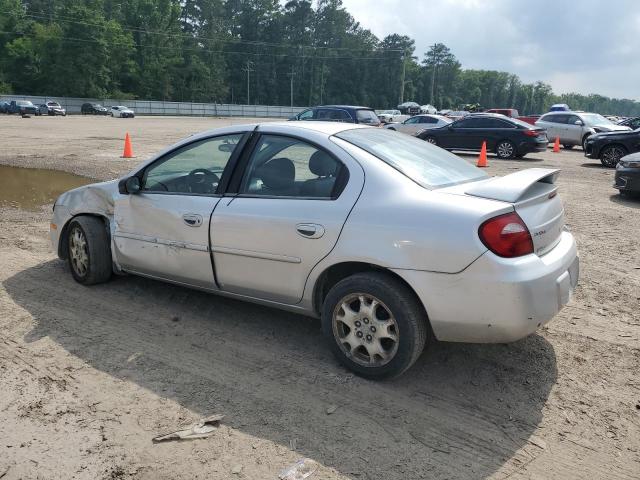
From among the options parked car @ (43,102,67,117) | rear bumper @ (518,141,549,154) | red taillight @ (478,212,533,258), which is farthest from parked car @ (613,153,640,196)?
parked car @ (43,102,67,117)

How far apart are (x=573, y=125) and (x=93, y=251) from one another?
899 inches

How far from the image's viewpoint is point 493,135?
1900 cm

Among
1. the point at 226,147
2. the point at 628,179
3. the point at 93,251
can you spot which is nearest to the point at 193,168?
the point at 226,147

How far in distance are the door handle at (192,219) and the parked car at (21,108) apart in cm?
5503

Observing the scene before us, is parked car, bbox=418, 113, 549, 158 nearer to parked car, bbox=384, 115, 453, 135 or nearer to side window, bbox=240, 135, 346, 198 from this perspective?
parked car, bbox=384, 115, 453, 135

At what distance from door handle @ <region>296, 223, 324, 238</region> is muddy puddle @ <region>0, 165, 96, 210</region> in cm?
681

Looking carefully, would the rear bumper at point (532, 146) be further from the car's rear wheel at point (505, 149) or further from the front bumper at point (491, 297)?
the front bumper at point (491, 297)

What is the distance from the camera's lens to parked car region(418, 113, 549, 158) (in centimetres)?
1845

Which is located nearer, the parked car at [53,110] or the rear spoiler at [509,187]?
the rear spoiler at [509,187]

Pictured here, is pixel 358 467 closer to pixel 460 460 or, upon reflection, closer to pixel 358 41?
pixel 460 460

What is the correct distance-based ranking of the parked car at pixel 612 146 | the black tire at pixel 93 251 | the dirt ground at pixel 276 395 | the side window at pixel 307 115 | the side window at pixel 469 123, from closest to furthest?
the dirt ground at pixel 276 395, the black tire at pixel 93 251, the parked car at pixel 612 146, the side window at pixel 469 123, the side window at pixel 307 115

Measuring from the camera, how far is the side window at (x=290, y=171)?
12.0 ft

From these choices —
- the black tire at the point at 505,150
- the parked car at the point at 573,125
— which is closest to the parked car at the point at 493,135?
the black tire at the point at 505,150

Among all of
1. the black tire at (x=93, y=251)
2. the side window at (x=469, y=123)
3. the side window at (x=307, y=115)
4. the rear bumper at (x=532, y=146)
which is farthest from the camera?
the side window at (x=307, y=115)
